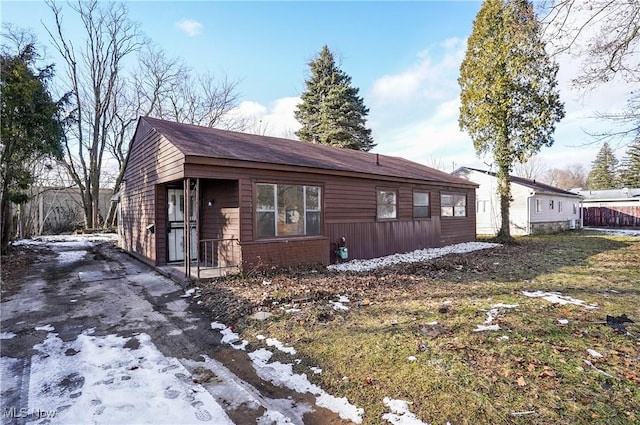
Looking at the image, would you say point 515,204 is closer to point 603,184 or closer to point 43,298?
point 43,298

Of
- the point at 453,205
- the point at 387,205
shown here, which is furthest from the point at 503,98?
the point at 387,205

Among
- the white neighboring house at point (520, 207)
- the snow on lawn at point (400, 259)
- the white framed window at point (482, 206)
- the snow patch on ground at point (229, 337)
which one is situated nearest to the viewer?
the snow patch on ground at point (229, 337)

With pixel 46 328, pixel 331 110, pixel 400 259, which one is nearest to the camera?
pixel 46 328

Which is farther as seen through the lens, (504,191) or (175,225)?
(504,191)

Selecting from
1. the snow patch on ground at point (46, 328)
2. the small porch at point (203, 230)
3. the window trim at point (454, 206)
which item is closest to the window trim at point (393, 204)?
the window trim at point (454, 206)

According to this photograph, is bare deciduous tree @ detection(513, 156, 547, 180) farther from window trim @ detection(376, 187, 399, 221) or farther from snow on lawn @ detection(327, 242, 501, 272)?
window trim @ detection(376, 187, 399, 221)

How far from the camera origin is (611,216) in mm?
26766

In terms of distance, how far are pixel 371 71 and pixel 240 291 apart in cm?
1517

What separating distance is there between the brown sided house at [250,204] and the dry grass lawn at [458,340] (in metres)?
1.16

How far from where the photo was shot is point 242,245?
23.9ft

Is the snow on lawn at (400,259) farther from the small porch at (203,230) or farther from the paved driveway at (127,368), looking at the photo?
the paved driveway at (127,368)

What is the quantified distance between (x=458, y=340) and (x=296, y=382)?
1.98 meters

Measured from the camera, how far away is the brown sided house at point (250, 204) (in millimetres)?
7320

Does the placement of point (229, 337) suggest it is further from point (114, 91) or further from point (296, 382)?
point (114, 91)
